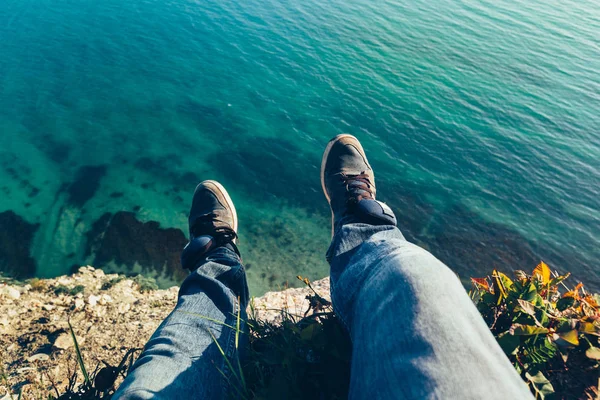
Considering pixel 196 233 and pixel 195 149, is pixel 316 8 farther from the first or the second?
pixel 196 233

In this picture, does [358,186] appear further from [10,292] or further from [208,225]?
[10,292]

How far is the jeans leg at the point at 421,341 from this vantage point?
0.99m

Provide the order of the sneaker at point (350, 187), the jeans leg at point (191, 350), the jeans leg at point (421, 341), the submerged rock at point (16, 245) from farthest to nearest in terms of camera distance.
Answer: the submerged rock at point (16, 245) < the sneaker at point (350, 187) < the jeans leg at point (191, 350) < the jeans leg at point (421, 341)

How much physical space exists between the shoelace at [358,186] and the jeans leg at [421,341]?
5.81ft

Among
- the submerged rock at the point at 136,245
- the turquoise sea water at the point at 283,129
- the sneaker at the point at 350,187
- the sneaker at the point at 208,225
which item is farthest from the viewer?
the turquoise sea water at the point at 283,129

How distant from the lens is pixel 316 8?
14.2m

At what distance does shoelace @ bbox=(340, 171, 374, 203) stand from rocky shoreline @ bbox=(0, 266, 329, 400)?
1.13 meters

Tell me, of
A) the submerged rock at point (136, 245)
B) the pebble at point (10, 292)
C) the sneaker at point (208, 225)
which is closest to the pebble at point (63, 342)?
the pebble at point (10, 292)

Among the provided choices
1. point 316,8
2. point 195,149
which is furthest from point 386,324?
point 316,8

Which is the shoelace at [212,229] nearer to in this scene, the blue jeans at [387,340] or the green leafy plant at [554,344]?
the blue jeans at [387,340]

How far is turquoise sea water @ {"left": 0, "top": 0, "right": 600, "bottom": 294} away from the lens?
Result: 255 inches

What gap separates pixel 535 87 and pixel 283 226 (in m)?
8.90

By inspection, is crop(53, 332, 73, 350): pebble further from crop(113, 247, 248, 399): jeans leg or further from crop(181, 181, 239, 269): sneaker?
crop(113, 247, 248, 399): jeans leg

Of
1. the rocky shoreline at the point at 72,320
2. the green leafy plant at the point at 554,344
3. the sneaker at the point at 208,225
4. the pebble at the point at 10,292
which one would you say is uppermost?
the green leafy plant at the point at 554,344
